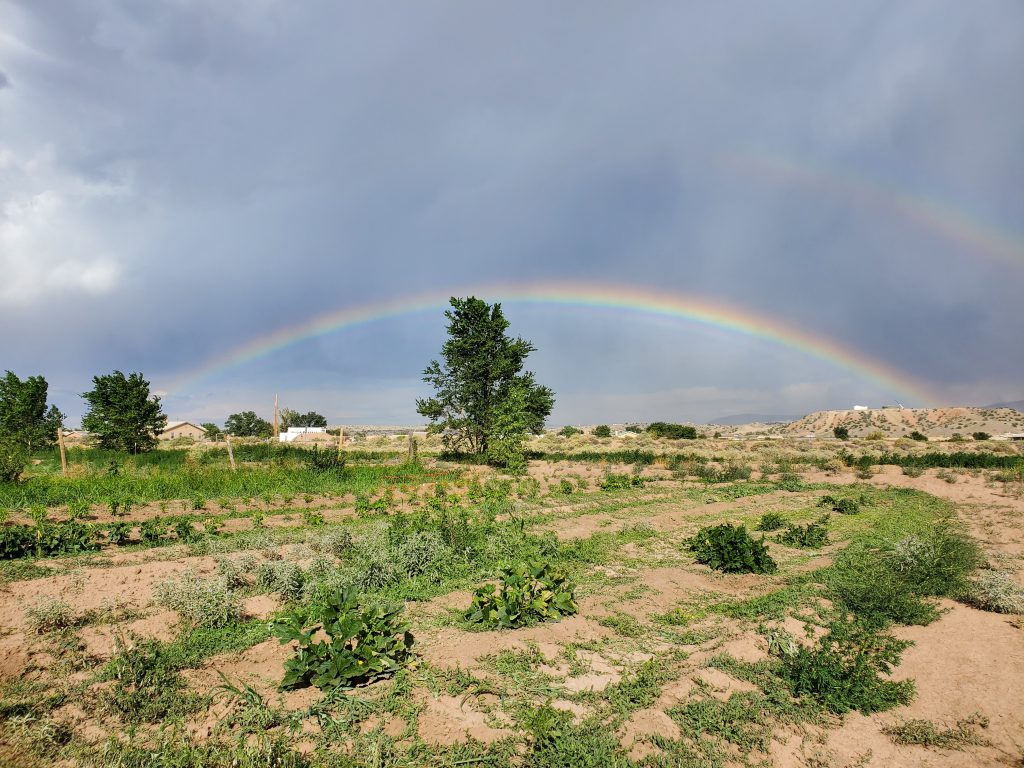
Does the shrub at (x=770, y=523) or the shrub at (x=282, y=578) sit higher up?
the shrub at (x=282, y=578)

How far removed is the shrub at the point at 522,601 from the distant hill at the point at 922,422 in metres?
91.3

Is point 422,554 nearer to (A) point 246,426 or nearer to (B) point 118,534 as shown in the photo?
(B) point 118,534

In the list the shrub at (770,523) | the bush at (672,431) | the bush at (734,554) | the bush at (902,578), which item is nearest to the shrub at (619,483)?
the shrub at (770,523)

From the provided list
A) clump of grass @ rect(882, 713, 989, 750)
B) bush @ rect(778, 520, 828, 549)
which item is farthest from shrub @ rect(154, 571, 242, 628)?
bush @ rect(778, 520, 828, 549)

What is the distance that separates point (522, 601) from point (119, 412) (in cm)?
3444

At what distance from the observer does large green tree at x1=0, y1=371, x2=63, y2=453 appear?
32281 millimetres

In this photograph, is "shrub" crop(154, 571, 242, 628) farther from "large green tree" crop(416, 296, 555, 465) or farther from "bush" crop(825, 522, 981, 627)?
"large green tree" crop(416, 296, 555, 465)

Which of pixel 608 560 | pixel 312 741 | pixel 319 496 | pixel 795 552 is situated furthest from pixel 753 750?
pixel 319 496

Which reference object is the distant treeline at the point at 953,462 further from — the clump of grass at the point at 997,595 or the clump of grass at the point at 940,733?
the clump of grass at the point at 940,733

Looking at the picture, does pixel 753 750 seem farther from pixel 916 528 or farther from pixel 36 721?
pixel 916 528

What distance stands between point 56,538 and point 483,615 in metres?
8.07

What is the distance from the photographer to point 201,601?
5.62 metres

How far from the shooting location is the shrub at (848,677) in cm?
415

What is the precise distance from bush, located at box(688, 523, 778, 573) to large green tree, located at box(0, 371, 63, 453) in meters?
39.5
